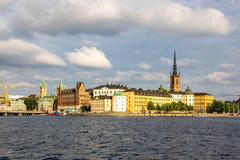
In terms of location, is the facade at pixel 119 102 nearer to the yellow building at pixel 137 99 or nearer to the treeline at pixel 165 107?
the yellow building at pixel 137 99

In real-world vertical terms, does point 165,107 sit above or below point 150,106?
below

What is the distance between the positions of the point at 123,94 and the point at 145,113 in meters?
12.6

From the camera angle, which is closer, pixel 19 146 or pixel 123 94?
pixel 19 146

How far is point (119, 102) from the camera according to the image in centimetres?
18262

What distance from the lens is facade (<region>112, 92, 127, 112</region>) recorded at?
182250mm

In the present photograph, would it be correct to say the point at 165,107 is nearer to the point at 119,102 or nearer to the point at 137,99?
the point at 137,99

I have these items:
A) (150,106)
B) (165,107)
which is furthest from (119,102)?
(165,107)

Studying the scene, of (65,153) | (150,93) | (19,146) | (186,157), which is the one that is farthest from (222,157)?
(150,93)

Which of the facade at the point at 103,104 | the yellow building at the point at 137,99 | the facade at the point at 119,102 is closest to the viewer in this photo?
the facade at the point at 119,102

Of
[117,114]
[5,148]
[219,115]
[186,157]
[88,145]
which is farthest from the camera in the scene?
[219,115]

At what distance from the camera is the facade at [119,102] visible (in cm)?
18225

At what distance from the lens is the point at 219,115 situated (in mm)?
194375

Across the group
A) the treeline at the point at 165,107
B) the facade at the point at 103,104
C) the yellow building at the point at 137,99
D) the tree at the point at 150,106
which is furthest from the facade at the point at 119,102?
the treeline at the point at 165,107

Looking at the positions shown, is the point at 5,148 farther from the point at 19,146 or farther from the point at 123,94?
the point at 123,94
